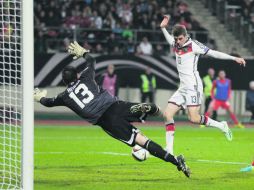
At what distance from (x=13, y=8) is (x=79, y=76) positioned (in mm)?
1562

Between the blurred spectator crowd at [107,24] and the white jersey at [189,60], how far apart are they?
50.6 feet

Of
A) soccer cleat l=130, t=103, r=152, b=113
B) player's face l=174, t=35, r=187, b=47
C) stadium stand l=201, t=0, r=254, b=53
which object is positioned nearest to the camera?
soccer cleat l=130, t=103, r=152, b=113

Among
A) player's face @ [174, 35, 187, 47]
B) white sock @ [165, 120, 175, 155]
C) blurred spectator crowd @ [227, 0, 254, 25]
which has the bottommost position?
white sock @ [165, 120, 175, 155]

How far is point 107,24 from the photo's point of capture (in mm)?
32000

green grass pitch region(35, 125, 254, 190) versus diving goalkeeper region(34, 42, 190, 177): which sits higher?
diving goalkeeper region(34, 42, 190, 177)

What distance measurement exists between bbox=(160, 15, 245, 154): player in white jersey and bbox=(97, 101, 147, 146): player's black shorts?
262 cm

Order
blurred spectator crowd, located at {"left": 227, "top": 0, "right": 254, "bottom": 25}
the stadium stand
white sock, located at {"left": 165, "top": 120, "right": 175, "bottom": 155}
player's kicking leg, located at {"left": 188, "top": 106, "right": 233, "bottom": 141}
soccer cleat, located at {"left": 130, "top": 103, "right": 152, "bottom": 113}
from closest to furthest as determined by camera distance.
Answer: soccer cleat, located at {"left": 130, "top": 103, "right": 152, "bottom": 113} < white sock, located at {"left": 165, "top": 120, "right": 175, "bottom": 155} < player's kicking leg, located at {"left": 188, "top": 106, "right": 233, "bottom": 141} < the stadium stand < blurred spectator crowd, located at {"left": 227, "top": 0, "right": 254, "bottom": 25}

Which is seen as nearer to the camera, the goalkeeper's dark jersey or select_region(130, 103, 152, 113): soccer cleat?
the goalkeeper's dark jersey

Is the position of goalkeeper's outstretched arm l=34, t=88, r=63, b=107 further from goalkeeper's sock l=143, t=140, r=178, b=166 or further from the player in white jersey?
the player in white jersey

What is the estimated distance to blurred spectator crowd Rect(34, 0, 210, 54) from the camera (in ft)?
101

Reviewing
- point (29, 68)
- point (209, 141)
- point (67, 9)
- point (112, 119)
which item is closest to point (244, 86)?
point (67, 9)

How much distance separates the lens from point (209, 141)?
20641 millimetres

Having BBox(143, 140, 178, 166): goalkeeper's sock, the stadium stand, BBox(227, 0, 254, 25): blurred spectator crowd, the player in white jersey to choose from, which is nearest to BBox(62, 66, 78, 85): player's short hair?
BBox(143, 140, 178, 166): goalkeeper's sock

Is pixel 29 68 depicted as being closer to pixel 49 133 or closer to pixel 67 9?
pixel 49 133
